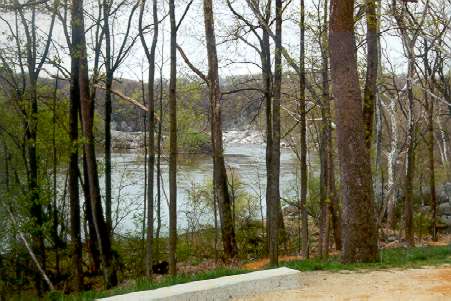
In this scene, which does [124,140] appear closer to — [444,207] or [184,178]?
[184,178]

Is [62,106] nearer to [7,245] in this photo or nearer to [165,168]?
[7,245]

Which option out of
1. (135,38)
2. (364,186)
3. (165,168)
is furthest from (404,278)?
(165,168)

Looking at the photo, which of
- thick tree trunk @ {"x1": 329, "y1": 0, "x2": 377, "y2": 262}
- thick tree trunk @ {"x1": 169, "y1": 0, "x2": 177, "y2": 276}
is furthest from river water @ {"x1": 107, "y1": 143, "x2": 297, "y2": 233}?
thick tree trunk @ {"x1": 329, "y1": 0, "x2": 377, "y2": 262}

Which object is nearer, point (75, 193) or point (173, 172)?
point (173, 172)

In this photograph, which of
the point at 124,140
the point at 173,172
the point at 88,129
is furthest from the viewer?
the point at 124,140

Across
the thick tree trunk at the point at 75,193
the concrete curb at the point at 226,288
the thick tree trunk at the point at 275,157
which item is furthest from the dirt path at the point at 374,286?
the thick tree trunk at the point at 75,193

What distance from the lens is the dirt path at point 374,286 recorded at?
670cm

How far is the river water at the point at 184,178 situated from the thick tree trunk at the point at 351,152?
14126 millimetres

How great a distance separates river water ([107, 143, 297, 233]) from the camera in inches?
1015

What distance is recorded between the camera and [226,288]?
21.8 feet

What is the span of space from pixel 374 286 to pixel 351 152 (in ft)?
10.8

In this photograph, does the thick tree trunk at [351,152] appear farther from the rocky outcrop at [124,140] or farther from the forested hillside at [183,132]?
the rocky outcrop at [124,140]

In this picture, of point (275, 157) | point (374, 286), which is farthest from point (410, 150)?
point (374, 286)

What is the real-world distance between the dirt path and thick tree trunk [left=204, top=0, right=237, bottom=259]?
1054 centimetres
